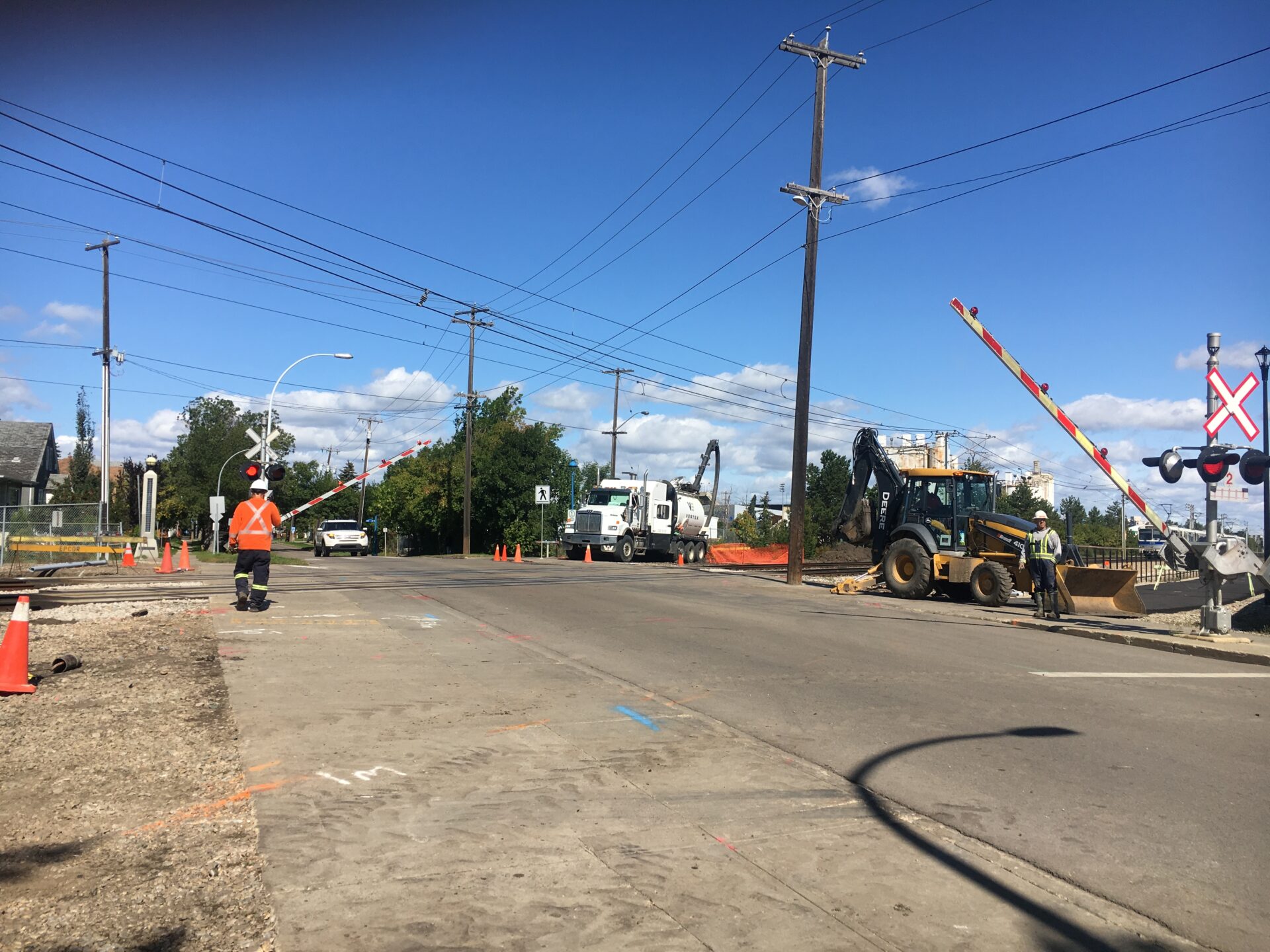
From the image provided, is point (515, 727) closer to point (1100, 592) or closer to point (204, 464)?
point (1100, 592)

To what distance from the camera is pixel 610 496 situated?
129 ft

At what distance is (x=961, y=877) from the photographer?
4.53 metres


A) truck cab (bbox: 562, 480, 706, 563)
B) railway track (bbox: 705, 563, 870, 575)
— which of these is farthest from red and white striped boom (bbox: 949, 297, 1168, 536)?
truck cab (bbox: 562, 480, 706, 563)

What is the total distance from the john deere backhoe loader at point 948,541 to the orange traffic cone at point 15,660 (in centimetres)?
1528

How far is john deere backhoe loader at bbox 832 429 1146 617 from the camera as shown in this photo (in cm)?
1770

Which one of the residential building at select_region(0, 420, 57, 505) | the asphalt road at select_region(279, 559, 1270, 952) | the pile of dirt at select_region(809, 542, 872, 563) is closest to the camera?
the asphalt road at select_region(279, 559, 1270, 952)

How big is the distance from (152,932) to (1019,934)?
3.45 metres

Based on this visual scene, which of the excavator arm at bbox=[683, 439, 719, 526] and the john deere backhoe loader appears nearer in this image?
the john deere backhoe loader

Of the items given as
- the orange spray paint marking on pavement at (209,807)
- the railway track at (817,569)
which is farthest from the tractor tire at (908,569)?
the orange spray paint marking on pavement at (209,807)

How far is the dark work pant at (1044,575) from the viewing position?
16156 millimetres

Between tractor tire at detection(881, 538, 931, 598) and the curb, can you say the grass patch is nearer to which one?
tractor tire at detection(881, 538, 931, 598)

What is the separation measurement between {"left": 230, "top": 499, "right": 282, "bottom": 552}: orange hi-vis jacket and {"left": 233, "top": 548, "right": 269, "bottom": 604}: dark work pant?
0.10 meters

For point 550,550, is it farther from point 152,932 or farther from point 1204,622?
point 152,932

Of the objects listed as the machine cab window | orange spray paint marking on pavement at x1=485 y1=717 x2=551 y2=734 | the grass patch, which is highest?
Answer: the machine cab window
